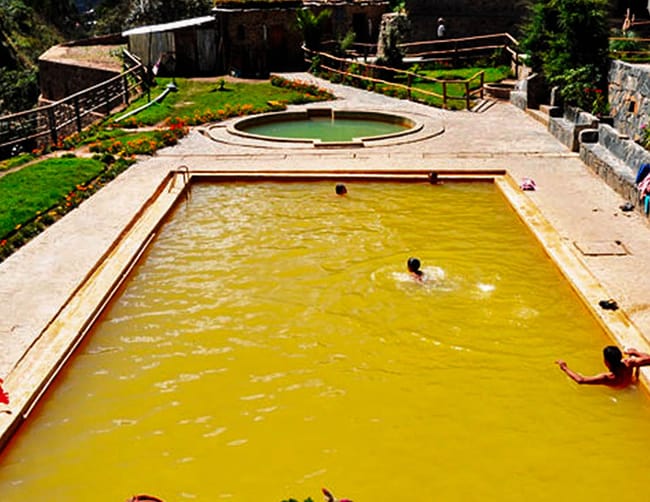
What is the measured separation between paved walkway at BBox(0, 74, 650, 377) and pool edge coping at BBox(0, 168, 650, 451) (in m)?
0.15

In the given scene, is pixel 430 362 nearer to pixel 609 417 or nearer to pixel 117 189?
pixel 609 417

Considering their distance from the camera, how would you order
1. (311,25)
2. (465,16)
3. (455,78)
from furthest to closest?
(465,16)
(311,25)
(455,78)

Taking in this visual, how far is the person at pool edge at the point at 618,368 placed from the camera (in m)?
9.41

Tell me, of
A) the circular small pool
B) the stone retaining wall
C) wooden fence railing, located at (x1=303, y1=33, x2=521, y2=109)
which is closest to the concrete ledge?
the stone retaining wall

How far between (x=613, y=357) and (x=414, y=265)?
3914 mm

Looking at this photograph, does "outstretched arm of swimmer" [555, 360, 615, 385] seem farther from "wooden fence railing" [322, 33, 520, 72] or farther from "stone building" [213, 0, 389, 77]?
"stone building" [213, 0, 389, 77]

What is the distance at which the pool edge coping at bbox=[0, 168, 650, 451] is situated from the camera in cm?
940

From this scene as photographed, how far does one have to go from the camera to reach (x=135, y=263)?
1373cm

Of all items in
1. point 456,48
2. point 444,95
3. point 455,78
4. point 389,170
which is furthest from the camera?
point 456,48

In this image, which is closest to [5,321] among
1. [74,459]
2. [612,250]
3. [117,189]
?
[74,459]

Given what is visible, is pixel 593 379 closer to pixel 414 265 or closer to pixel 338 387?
pixel 338 387

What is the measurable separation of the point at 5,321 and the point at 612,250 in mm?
10112

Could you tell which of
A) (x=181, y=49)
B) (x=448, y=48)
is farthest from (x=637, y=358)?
(x=181, y=49)

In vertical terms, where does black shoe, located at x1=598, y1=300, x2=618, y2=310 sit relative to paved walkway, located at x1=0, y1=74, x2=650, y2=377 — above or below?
below
